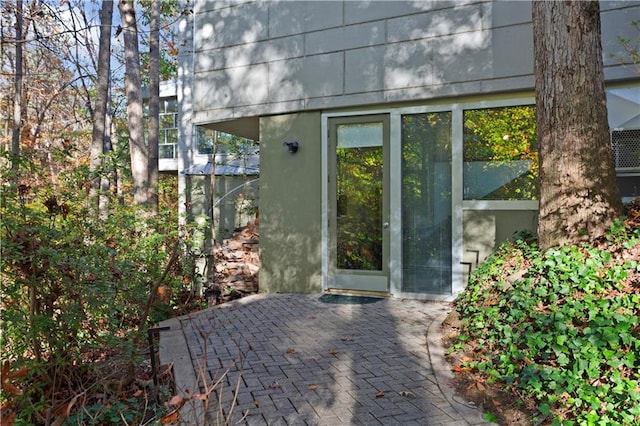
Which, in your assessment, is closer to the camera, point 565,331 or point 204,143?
point 565,331

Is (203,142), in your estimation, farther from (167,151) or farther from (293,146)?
(293,146)

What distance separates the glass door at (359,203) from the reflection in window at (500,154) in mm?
1121

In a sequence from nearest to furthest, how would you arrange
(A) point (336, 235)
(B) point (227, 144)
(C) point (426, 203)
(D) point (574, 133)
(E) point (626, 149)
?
(D) point (574, 133) → (E) point (626, 149) → (C) point (426, 203) → (A) point (336, 235) → (B) point (227, 144)

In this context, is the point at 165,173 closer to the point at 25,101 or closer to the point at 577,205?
the point at 25,101

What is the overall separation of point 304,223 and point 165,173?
13.3 metres

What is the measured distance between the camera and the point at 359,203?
21.3ft

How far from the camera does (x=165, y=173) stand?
60.8ft

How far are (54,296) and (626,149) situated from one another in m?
6.04

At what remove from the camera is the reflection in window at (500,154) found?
18.3 ft

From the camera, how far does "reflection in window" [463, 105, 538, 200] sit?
5.59 metres

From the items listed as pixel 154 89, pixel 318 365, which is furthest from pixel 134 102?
pixel 318 365

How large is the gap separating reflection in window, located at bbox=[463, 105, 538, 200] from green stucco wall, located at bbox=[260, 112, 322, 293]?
216 cm

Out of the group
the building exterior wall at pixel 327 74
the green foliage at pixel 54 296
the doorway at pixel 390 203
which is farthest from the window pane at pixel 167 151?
the green foliage at pixel 54 296

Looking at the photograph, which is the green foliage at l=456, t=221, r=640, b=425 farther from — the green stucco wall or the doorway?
the green stucco wall
